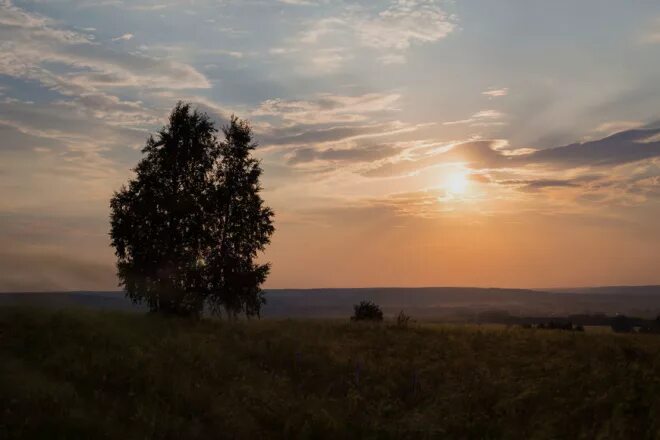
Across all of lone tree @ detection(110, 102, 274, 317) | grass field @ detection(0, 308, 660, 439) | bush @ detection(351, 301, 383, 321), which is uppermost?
lone tree @ detection(110, 102, 274, 317)

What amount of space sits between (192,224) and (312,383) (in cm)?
1817

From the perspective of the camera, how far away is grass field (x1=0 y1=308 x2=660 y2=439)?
52.0 feet

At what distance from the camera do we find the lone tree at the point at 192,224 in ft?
117

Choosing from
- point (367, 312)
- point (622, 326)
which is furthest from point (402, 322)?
point (622, 326)

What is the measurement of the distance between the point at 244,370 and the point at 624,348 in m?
13.2

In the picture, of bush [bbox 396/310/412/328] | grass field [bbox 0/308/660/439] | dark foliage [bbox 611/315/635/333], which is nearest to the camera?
grass field [bbox 0/308/660/439]

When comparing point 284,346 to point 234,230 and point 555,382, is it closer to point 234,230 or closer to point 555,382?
point 555,382

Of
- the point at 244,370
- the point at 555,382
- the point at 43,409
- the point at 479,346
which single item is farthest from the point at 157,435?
the point at 479,346

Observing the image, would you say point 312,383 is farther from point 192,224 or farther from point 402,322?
point 192,224

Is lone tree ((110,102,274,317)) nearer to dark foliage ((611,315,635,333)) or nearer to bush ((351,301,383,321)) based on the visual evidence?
bush ((351,301,383,321))

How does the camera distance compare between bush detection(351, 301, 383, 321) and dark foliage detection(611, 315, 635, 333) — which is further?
bush detection(351, 301, 383, 321)

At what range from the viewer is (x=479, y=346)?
967 inches

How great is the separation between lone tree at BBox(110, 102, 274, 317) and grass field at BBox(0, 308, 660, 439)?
9.17 m

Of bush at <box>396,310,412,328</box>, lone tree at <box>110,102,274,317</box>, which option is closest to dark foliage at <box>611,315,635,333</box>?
bush at <box>396,310,412,328</box>
